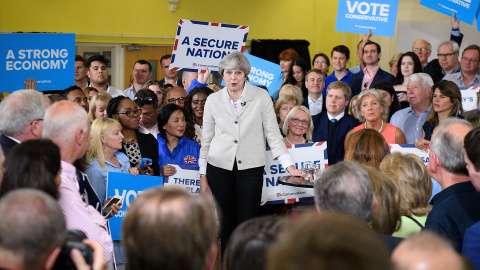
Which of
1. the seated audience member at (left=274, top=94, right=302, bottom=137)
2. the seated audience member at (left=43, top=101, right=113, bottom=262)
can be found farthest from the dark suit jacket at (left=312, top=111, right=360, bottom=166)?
the seated audience member at (left=43, top=101, right=113, bottom=262)

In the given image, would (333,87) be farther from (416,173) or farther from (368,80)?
(416,173)

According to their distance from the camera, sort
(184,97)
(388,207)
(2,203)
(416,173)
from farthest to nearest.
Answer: (184,97), (416,173), (388,207), (2,203)

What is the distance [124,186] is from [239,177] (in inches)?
37.7

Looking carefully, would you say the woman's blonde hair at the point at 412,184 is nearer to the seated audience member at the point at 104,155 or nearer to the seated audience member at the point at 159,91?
the seated audience member at the point at 104,155

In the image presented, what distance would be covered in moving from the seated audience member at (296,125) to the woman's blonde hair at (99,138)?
1.84 meters

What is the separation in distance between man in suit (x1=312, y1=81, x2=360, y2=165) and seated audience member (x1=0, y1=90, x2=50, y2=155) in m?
3.29

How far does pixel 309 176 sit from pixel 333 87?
165 cm

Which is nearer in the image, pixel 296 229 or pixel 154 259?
pixel 296 229

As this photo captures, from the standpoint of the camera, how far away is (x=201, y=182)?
5195mm

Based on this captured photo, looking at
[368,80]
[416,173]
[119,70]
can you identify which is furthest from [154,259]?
[119,70]

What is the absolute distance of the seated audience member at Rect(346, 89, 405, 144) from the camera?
5777mm

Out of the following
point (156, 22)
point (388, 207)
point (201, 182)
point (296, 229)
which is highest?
point (156, 22)

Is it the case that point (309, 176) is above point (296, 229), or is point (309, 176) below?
below

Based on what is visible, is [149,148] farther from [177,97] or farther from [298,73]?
[298,73]
